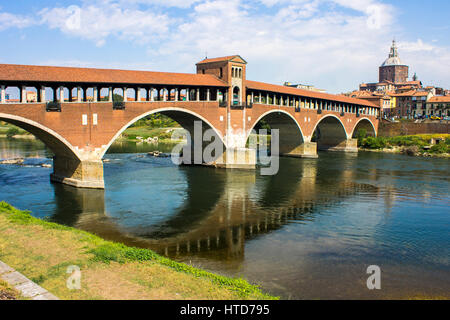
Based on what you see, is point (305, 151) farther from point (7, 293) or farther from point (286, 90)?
point (7, 293)

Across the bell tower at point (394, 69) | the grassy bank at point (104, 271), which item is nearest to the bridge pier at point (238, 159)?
the grassy bank at point (104, 271)

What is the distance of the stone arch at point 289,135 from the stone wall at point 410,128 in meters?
29.8

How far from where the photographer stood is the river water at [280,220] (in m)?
13.6

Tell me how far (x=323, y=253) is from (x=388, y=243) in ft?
12.5

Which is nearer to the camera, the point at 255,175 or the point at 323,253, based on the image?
the point at 323,253

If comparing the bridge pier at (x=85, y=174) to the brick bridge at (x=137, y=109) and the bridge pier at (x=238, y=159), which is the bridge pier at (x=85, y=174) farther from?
the bridge pier at (x=238, y=159)

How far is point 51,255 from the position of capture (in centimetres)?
1227

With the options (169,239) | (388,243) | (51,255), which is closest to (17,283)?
(51,255)

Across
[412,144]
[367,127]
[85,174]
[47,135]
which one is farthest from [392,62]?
[47,135]

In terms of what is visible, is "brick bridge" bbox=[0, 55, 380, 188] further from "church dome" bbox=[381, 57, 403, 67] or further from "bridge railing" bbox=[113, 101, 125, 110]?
"church dome" bbox=[381, 57, 403, 67]

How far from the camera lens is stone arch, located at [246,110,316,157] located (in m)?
52.7

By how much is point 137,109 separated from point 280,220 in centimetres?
1641

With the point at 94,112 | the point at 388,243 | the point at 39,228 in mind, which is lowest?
the point at 388,243
